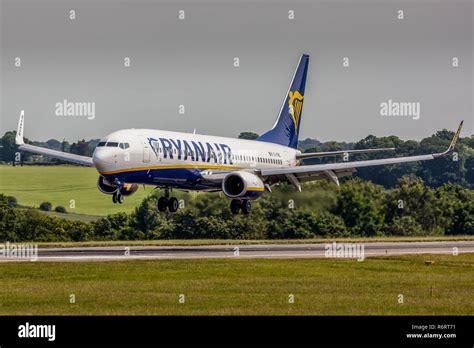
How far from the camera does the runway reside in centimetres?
6161

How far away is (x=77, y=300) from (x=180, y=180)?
85.8 ft

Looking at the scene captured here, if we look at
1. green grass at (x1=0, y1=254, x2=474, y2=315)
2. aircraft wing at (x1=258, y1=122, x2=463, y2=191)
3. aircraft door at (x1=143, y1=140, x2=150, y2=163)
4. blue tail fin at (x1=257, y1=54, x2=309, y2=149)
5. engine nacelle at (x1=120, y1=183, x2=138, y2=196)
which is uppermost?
blue tail fin at (x1=257, y1=54, x2=309, y2=149)

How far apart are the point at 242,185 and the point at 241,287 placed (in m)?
23.4

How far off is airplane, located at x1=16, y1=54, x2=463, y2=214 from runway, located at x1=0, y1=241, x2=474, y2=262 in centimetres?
338

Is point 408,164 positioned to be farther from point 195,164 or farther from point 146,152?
point 146,152

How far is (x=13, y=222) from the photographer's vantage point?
99.6 metres

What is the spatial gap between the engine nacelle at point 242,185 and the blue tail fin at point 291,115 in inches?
564

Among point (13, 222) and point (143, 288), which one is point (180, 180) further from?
point (13, 222)

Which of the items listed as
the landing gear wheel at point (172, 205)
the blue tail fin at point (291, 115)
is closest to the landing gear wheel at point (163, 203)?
the landing gear wheel at point (172, 205)

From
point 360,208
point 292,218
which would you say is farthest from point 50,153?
point 360,208

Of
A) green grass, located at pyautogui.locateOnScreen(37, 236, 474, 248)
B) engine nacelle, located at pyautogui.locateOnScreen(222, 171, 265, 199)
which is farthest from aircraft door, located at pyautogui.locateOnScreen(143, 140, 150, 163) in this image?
green grass, located at pyautogui.locateOnScreen(37, 236, 474, 248)

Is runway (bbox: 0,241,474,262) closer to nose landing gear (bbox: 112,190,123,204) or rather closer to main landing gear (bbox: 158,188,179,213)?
main landing gear (bbox: 158,188,179,213)

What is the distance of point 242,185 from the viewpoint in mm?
69188
